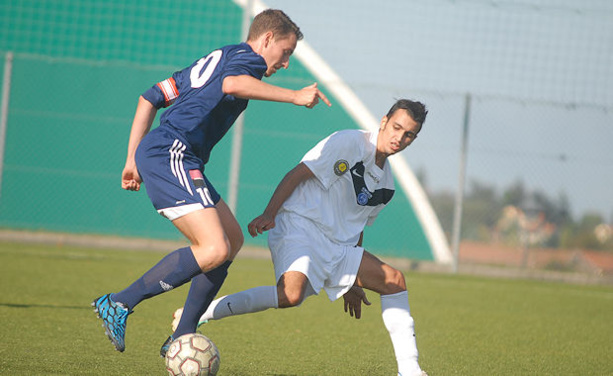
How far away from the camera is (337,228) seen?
4.22m

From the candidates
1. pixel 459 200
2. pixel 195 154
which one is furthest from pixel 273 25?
pixel 459 200

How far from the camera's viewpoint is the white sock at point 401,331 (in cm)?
379

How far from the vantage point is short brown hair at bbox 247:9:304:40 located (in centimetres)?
387

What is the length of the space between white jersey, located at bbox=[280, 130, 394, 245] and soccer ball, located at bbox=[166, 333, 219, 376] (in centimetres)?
95

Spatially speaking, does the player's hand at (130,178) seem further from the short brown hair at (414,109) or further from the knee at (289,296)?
the short brown hair at (414,109)

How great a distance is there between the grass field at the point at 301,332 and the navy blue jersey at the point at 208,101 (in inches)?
45.3

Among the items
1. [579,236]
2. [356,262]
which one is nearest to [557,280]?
[579,236]

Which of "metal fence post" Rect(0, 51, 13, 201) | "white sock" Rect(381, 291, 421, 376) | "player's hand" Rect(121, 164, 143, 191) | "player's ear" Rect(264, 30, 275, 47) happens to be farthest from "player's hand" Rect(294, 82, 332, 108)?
"metal fence post" Rect(0, 51, 13, 201)

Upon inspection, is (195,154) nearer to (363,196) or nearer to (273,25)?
(273,25)

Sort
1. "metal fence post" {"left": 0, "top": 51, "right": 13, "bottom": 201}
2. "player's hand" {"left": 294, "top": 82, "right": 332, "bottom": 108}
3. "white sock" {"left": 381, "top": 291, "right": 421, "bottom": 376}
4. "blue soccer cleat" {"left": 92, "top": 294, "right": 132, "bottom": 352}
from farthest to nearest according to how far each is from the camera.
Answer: "metal fence post" {"left": 0, "top": 51, "right": 13, "bottom": 201} < "white sock" {"left": 381, "top": 291, "right": 421, "bottom": 376} < "blue soccer cleat" {"left": 92, "top": 294, "right": 132, "bottom": 352} < "player's hand" {"left": 294, "top": 82, "right": 332, "bottom": 108}

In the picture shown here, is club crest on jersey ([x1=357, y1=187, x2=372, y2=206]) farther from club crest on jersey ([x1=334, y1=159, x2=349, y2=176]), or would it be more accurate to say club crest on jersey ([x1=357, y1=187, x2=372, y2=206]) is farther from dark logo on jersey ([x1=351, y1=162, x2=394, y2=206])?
club crest on jersey ([x1=334, y1=159, x2=349, y2=176])

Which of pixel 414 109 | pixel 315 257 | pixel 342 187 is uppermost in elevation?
pixel 414 109

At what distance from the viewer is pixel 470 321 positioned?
6273mm

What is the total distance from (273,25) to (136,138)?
900 millimetres
